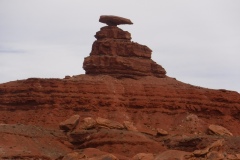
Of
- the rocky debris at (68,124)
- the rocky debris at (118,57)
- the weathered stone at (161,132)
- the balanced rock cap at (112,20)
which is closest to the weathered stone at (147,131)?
the weathered stone at (161,132)

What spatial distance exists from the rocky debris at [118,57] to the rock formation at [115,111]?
113 millimetres

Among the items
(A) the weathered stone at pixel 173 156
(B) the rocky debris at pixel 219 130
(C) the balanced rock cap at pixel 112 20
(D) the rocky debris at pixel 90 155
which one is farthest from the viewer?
(C) the balanced rock cap at pixel 112 20

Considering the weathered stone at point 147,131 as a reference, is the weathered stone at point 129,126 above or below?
above

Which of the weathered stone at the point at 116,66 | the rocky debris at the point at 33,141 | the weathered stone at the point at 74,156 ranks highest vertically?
the weathered stone at the point at 116,66

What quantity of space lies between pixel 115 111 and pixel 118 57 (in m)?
10.1

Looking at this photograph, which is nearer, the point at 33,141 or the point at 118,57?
the point at 33,141

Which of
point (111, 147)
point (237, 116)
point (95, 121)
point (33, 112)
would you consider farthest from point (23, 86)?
point (237, 116)

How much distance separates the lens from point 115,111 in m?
83.8

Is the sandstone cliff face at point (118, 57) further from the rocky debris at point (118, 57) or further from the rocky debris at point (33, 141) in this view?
the rocky debris at point (33, 141)

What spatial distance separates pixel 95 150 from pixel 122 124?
1011cm

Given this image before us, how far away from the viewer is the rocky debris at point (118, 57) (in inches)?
3595

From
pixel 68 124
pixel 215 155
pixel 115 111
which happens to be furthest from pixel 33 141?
pixel 215 155

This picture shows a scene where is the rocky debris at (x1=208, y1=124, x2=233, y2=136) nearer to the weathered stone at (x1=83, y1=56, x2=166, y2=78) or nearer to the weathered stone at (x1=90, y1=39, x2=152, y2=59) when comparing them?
the weathered stone at (x1=83, y1=56, x2=166, y2=78)

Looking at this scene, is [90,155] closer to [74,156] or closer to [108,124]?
[74,156]
